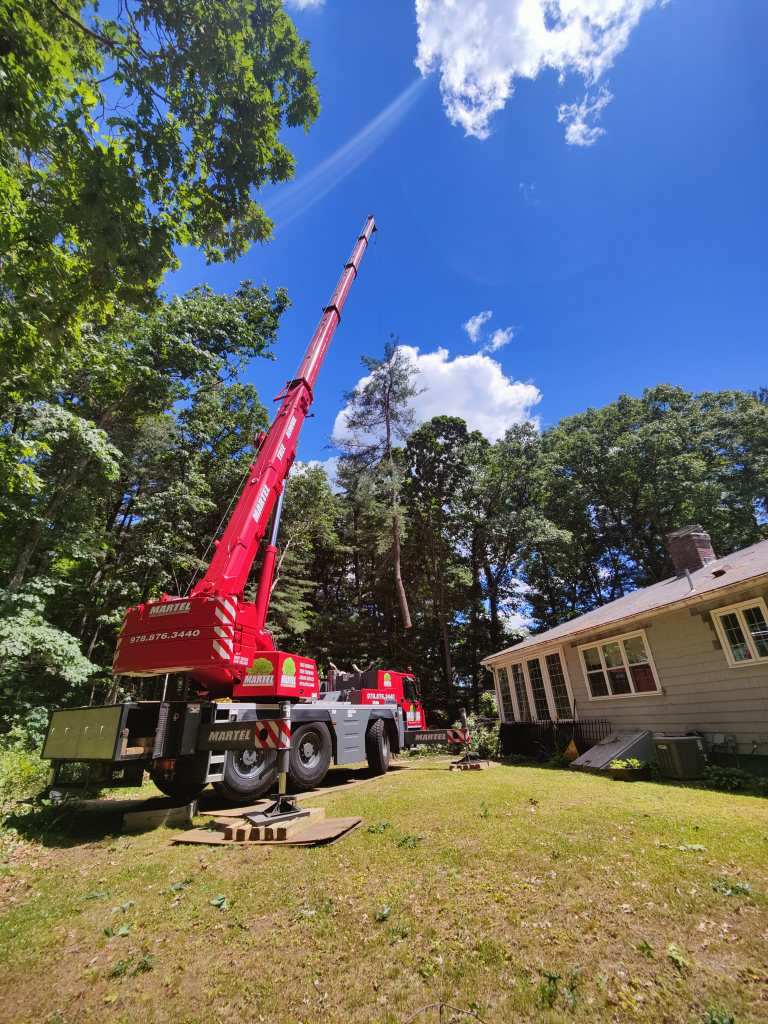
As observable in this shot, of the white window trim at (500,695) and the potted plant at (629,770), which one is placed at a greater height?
the white window trim at (500,695)

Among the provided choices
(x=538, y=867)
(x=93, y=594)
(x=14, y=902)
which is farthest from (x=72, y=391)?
(x=538, y=867)

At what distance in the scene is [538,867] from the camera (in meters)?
4.28

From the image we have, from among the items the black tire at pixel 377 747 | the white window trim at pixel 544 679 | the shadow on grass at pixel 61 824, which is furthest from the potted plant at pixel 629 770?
the shadow on grass at pixel 61 824

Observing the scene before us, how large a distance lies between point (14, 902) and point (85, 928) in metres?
1.22

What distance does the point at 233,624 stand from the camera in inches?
290

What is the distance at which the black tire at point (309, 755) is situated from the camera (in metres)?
8.23

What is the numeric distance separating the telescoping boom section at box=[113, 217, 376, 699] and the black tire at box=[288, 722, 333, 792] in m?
0.64

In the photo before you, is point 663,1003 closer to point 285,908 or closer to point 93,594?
point 285,908

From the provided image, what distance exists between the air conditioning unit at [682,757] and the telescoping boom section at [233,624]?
683cm

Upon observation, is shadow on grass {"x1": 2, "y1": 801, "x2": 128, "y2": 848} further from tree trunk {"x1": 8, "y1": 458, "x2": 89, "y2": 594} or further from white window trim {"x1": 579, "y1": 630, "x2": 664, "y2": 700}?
white window trim {"x1": 579, "y1": 630, "x2": 664, "y2": 700}

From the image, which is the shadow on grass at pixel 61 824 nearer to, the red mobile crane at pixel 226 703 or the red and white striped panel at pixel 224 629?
the red mobile crane at pixel 226 703

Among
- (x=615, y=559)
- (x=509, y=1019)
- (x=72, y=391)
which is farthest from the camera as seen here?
(x=615, y=559)

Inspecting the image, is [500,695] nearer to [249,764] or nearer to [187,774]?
[249,764]

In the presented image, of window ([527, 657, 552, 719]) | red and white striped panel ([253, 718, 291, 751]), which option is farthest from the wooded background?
window ([527, 657, 552, 719])
